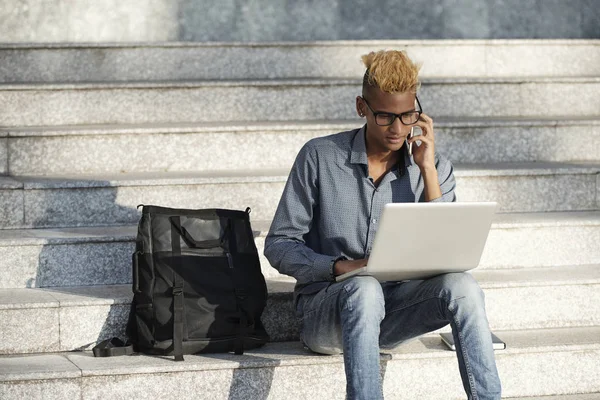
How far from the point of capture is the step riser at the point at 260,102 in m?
4.86

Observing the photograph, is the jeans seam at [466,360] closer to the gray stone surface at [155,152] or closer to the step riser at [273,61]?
the gray stone surface at [155,152]

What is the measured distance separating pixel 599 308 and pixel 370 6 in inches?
119

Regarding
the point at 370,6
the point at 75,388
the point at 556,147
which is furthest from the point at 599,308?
the point at 370,6

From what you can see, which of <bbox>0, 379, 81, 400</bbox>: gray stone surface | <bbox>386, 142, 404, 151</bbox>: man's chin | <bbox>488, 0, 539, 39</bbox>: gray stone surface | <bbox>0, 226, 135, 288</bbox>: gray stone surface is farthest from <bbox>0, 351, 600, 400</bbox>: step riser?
<bbox>488, 0, 539, 39</bbox>: gray stone surface

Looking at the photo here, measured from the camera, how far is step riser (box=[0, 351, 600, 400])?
3385mm

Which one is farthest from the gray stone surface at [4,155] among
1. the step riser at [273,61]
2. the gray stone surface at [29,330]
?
the gray stone surface at [29,330]

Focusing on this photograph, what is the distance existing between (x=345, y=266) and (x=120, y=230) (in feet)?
3.81

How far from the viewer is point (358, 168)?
353 cm

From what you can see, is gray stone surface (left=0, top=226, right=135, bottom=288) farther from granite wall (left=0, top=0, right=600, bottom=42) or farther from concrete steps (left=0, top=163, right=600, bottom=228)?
granite wall (left=0, top=0, right=600, bottom=42)

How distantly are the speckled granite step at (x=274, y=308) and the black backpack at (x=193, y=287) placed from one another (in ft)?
0.51

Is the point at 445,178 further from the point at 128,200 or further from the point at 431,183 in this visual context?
the point at 128,200

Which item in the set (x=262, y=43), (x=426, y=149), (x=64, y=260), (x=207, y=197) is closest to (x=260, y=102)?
(x=262, y=43)

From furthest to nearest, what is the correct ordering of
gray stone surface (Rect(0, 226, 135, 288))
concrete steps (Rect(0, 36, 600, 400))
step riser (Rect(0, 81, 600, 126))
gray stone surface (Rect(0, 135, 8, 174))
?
step riser (Rect(0, 81, 600, 126)) < gray stone surface (Rect(0, 135, 8, 174)) < gray stone surface (Rect(0, 226, 135, 288)) < concrete steps (Rect(0, 36, 600, 400))

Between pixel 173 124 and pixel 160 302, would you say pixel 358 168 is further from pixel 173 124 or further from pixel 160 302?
pixel 173 124
